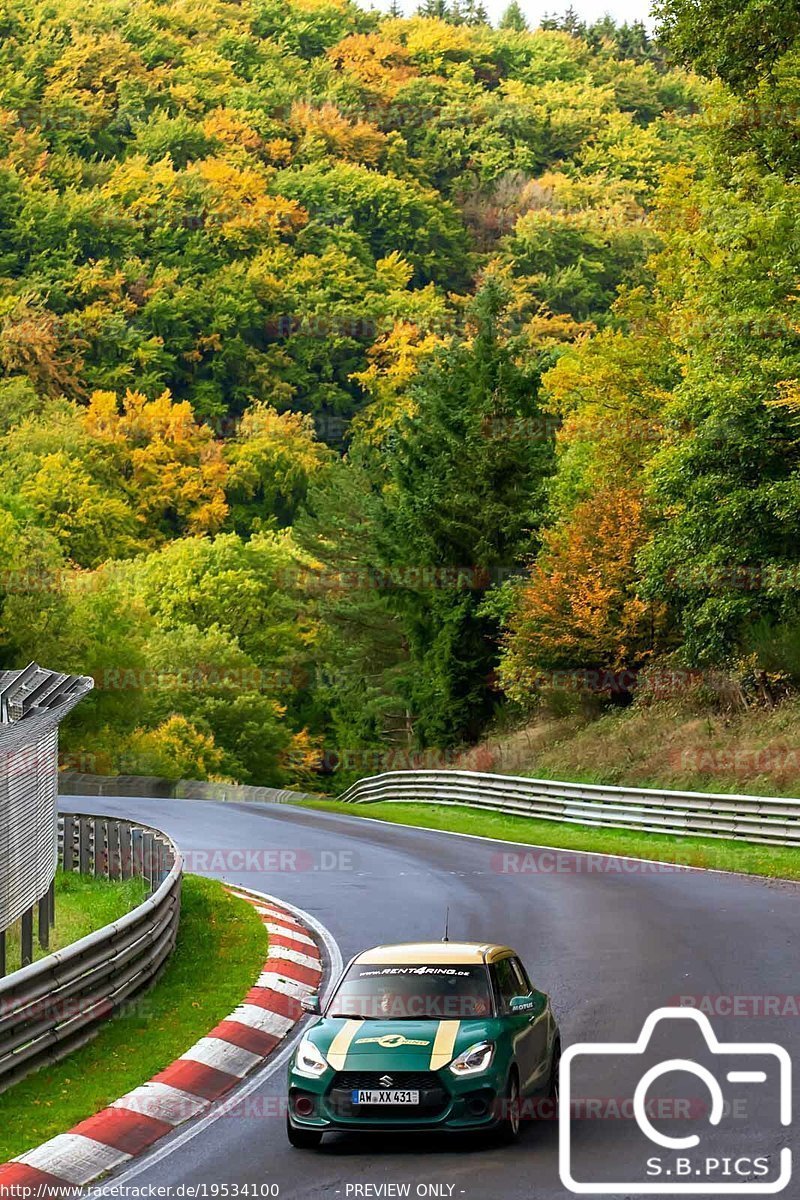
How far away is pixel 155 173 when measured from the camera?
154 metres

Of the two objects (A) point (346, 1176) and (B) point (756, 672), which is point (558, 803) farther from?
(A) point (346, 1176)

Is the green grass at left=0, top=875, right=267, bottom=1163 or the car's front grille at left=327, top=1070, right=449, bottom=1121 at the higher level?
the car's front grille at left=327, top=1070, right=449, bottom=1121

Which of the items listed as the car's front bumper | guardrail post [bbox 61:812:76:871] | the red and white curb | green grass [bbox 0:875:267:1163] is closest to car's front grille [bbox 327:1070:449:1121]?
the car's front bumper

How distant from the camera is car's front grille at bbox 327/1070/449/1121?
10.0 metres

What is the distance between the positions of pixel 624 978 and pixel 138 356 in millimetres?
121224

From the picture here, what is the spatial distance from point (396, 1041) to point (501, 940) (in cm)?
819

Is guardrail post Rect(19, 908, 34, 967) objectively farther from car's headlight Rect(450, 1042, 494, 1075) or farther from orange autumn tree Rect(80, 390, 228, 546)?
orange autumn tree Rect(80, 390, 228, 546)

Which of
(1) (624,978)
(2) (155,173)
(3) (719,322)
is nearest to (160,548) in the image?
(2) (155,173)

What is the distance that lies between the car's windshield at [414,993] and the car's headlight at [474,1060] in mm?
509

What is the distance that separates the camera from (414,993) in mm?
11109

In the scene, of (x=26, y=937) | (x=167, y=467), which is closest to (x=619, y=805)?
(x=26, y=937)

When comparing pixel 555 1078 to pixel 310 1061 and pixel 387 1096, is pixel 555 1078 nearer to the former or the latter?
pixel 387 1096

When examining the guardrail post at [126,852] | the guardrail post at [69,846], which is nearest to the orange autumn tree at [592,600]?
the guardrail post at [69,846]

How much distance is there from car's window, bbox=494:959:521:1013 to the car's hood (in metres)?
0.36
